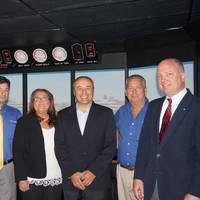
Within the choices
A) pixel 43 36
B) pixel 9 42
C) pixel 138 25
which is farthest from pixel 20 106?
pixel 138 25

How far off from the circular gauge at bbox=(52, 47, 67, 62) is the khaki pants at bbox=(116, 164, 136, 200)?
7.19 feet

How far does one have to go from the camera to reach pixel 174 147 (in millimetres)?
1694

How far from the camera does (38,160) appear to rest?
2359 millimetres

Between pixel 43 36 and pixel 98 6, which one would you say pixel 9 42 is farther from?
pixel 98 6

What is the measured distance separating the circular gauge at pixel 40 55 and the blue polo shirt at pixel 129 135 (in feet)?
7.05

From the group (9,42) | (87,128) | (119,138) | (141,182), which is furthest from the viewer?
(9,42)

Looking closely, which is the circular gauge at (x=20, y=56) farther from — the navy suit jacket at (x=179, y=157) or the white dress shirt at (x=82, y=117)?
the navy suit jacket at (x=179, y=157)

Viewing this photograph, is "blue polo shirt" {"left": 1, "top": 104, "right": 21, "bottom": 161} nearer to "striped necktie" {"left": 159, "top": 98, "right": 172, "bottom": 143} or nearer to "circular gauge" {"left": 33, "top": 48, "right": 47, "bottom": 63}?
"striped necktie" {"left": 159, "top": 98, "right": 172, "bottom": 143}

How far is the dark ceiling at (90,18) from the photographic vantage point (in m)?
2.54

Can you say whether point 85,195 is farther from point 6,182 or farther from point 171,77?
point 171,77

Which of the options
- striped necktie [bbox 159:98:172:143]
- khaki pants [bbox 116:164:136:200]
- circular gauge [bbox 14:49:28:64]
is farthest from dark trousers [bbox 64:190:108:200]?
circular gauge [bbox 14:49:28:64]

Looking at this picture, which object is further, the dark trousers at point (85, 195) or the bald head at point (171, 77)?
the dark trousers at point (85, 195)

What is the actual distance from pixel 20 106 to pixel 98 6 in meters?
2.81

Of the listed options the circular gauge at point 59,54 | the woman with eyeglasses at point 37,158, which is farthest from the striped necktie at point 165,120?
the circular gauge at point 59,54
